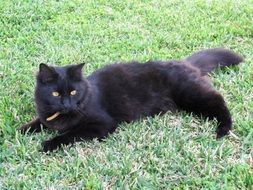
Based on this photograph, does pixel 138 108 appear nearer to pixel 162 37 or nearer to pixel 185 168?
pixel 185 168

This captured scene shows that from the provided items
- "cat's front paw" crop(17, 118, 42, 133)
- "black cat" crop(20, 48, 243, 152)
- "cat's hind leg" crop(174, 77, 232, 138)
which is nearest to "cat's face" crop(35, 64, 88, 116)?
"black cat" crop(20, 48, 243, 152)

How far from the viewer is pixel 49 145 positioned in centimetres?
316

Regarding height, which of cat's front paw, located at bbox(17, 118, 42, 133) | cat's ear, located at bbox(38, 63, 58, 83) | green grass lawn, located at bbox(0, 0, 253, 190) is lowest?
cat's front paw, located at bbox(17, 118, 42, 133)

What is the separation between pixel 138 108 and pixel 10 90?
117 cm

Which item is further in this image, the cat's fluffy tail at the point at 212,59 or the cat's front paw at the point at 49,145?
the cat's fluffy tail at the point at 212,59

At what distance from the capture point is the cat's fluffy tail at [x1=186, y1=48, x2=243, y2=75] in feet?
13.2

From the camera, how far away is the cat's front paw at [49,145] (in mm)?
3143

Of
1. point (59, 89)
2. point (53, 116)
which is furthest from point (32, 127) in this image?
point (59, 89)

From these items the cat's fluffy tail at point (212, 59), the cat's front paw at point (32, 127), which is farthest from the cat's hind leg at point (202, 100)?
the cat's front paw at point (32, 127)

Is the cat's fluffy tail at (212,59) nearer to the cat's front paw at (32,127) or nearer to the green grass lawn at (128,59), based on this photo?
the green grass lawn at (128,59)

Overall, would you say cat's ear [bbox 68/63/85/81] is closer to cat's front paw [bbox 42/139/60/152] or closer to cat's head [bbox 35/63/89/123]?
cat's head [bbox 35/63/89/123]

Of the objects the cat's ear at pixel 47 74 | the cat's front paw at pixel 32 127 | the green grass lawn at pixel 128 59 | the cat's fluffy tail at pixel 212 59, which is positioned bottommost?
the cat's front paw at pixel 32 127

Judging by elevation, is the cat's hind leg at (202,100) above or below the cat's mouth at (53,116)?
above

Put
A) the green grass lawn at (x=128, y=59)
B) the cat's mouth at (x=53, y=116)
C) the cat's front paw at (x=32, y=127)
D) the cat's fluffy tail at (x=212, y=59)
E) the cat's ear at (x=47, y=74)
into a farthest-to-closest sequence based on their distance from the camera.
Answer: the cat's fluffy tail at (x=212, y=59), the cat's front paw at (x=32, y=127), the cat's mouth at (x=53, y=116), the cat's ear at (x=47, y=74), the green grass lawn at (x=128, y=59)
